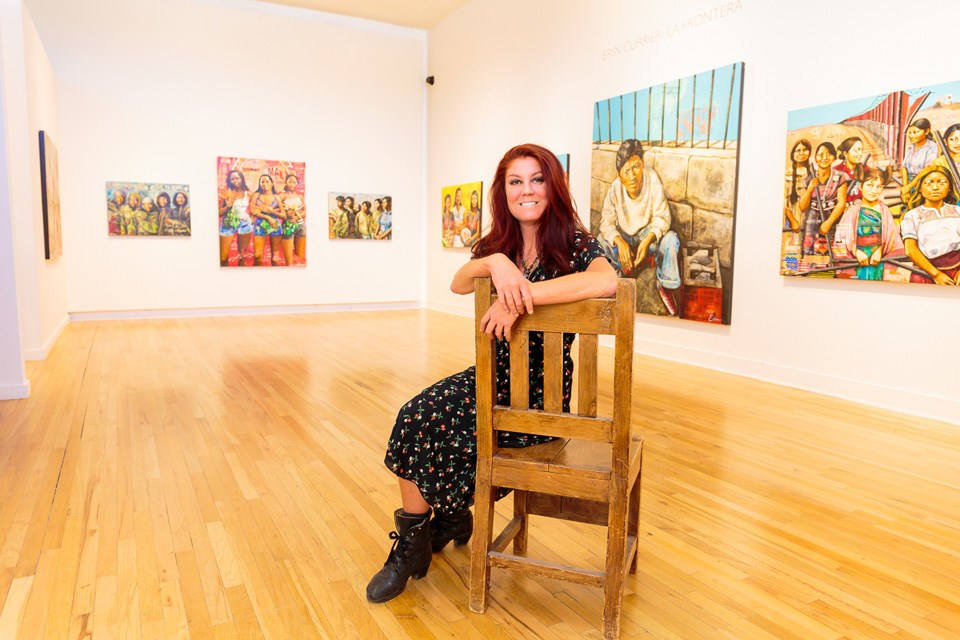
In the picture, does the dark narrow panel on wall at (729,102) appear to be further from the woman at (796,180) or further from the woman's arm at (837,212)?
the woman's arm at (837,212)

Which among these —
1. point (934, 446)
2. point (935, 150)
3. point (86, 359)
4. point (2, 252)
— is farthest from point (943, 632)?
point (86, 359)

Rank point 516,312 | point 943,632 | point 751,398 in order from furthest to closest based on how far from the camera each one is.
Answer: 1. point 751,398
2. point 943,632
3. point 516,312

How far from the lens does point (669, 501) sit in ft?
11.5

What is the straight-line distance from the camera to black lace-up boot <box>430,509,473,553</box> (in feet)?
9.43

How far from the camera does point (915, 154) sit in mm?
5316

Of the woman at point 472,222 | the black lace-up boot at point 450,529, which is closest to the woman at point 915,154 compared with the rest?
the black lace-up boot at point 450,529

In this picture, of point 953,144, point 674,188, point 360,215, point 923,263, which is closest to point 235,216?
point 360,215

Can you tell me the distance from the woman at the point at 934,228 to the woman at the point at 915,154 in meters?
0.05

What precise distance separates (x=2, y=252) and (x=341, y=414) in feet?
9.77

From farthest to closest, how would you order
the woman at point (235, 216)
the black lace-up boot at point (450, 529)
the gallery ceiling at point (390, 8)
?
the gallery ceiling at point (390, 8), the woman at point (235, 216), the black lace-up boot at point (450, 529)

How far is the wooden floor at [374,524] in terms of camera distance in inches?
93.7

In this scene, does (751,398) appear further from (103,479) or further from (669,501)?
(103,479)

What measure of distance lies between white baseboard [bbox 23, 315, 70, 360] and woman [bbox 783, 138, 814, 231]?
285 inches

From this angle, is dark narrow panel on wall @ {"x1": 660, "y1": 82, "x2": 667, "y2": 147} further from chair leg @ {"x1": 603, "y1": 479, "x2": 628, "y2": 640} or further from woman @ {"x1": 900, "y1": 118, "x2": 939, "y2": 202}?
chair leg @ {"x1": 603, "y1": 479, "x2": 628, "y2": 640}
